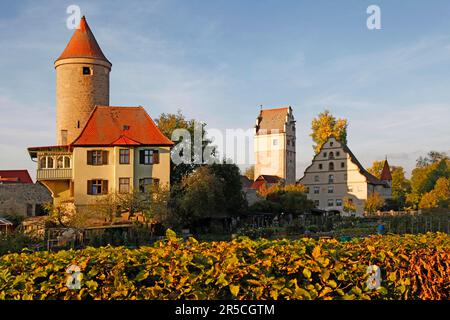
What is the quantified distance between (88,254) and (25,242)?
23.5 metres

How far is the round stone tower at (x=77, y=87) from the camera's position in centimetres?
5428

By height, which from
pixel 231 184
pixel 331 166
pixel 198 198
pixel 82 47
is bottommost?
pixel 198 198

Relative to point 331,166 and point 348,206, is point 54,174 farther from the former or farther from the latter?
point 331,166

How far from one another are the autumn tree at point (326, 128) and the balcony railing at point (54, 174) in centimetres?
4987

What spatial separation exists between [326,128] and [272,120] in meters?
22.7

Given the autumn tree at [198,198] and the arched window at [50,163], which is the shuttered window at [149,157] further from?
the arched window at [50,163]

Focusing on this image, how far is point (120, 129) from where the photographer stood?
4597 cm

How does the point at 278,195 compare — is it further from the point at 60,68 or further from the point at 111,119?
the point at 60,68

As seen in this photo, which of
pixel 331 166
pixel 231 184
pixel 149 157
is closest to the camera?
pixel 149 157

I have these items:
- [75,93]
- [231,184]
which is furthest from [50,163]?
[231,184]

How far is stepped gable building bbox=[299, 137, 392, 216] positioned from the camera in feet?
255

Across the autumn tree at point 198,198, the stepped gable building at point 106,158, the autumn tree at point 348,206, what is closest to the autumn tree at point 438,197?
the autumn tree at point 348,206

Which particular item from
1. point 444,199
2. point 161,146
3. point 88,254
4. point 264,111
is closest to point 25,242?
point 161,146

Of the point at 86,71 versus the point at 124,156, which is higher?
the point at 86,71
